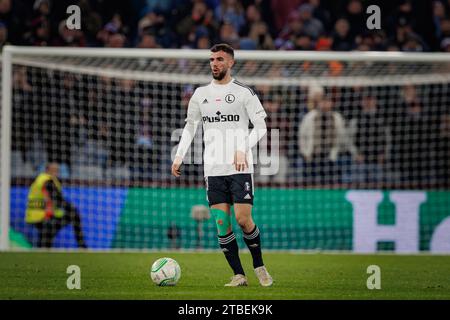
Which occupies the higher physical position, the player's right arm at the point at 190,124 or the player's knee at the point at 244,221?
the player's right arm at the point at 190,124

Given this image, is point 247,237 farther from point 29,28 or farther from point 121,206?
point 29,28

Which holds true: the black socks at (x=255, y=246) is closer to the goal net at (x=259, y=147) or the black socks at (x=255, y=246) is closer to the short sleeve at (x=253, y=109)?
the short sleeve at (x=253, y=109)

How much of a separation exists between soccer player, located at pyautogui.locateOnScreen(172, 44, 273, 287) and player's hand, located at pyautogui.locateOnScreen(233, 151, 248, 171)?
163 millimetres

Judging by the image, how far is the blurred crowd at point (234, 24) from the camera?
59.3 feet

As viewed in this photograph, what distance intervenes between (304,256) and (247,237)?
514 centimetres

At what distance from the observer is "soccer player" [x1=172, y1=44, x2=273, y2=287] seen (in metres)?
9.28

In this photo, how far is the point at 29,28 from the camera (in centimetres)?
1802

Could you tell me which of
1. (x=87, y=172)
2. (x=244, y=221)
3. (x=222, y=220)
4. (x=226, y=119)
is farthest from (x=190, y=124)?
(x=87, y=172)

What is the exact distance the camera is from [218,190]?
940 cm

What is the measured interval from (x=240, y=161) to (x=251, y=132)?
363mm

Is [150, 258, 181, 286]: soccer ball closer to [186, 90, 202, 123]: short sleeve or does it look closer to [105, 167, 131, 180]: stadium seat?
[186, 90, 202, 123]: short sleeve

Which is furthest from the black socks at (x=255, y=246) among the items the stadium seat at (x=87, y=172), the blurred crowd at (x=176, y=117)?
the stadium seat at (x=87, y=172)

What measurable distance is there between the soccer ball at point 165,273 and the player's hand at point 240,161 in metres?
1.16
